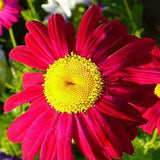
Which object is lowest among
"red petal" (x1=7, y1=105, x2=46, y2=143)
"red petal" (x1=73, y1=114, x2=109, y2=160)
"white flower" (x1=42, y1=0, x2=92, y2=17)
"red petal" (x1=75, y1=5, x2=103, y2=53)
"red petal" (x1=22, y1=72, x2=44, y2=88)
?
"red petal" (x1=73, y1=114, x2=109, y2=160)

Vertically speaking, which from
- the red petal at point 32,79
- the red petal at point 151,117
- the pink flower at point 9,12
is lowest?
the red petal at point 151,117

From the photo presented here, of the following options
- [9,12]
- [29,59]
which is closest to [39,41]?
[29,59]

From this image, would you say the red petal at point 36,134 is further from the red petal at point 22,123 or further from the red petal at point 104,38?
the red petal at point 104,38

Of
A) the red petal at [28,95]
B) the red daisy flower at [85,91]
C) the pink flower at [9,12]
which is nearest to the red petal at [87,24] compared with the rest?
the red daisy flower at [85,91]

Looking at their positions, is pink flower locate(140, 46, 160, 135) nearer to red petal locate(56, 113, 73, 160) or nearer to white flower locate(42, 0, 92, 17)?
red petal locate(56, 113, 73, 160)

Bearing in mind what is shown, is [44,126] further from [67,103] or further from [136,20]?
[136,20]

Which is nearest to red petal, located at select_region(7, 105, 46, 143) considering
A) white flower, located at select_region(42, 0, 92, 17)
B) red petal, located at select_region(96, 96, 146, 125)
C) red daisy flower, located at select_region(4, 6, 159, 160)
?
red daisy flower, located at select_region(4, 6, 159, 160)
